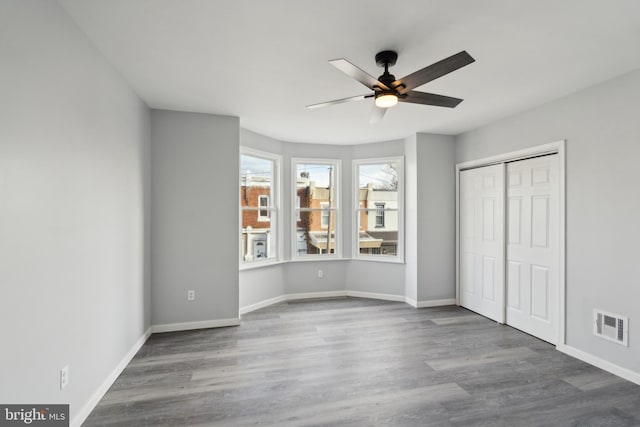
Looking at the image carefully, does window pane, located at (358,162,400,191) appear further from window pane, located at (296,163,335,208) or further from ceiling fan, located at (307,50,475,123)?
ceiling fan, located at (307,50,475,123)

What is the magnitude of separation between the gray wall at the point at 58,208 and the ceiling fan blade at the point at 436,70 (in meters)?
2.09

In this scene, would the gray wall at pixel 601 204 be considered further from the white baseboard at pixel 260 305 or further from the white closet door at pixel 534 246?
the white baseboard at pixel 260 305

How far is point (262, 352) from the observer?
3.19 meters

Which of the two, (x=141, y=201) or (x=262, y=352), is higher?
(x=141, y=201)

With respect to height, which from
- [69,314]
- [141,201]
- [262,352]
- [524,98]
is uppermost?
[524,98]

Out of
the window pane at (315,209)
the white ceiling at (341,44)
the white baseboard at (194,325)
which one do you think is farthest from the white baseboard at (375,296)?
the white ceiling at (341,44)

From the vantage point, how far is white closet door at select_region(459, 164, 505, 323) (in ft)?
13.4

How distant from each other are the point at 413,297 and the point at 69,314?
13.5ft

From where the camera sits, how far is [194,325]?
377cm

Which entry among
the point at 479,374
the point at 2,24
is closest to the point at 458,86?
the point at 479,374

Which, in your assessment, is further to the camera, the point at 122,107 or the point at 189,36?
the point at 122,107

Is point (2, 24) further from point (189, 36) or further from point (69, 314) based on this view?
point (69, 314)

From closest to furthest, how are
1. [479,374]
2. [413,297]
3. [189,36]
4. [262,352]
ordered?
[189,36] < [479,374] < [262,352] < [413,297]

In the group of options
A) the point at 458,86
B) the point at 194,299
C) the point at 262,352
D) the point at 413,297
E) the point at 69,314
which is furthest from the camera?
the point at 413,297
